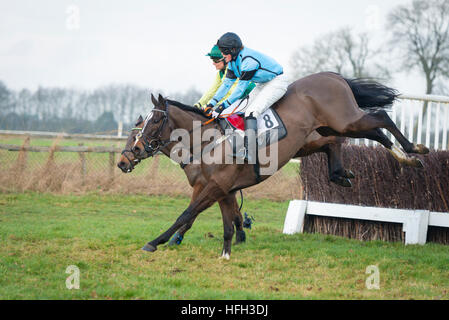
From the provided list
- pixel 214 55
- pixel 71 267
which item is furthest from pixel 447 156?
pixel 71 267

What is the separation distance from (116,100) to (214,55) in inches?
536

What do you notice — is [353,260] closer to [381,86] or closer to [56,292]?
[381,86]

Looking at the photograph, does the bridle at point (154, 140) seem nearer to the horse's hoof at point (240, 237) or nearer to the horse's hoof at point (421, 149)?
the horse's hoof at point (240, 237)

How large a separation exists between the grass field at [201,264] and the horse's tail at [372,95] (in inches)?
77.1

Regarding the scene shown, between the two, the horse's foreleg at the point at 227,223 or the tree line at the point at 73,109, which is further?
the tree line at the point at 73,109

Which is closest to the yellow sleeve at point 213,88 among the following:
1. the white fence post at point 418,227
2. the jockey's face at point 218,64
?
the jockey's face at point 218,64

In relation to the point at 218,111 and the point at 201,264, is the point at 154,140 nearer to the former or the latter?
the point at 218,111

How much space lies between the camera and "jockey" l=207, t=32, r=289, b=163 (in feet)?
19.2

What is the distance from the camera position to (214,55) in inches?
279

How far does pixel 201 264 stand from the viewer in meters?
5.85

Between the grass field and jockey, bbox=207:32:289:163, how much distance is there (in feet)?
4.71

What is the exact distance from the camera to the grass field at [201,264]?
4520 millimetres

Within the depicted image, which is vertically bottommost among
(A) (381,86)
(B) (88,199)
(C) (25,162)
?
(B) (88,199)

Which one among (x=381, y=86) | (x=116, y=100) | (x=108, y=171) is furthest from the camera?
(x=116, y=100)
